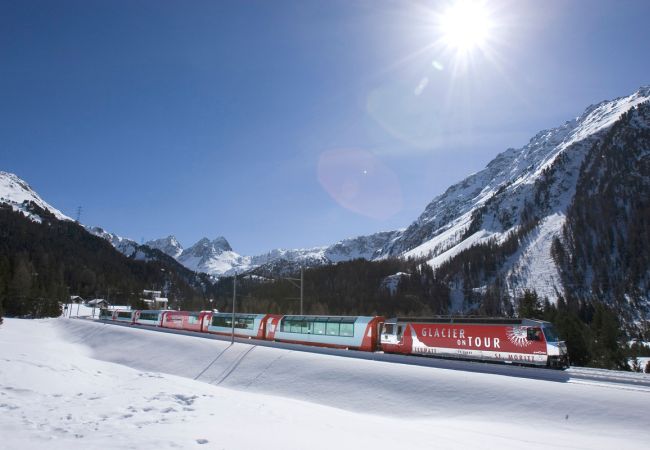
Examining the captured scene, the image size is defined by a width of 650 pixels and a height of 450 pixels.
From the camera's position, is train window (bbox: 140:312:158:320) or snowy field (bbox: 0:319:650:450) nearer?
snowy field (bbox: 0:319:650:450)

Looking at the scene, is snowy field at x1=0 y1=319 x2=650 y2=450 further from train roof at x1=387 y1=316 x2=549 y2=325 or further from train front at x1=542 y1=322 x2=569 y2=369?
train roof at x1=387 y1=316 x2=549 y2=325

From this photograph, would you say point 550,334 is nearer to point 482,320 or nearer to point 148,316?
point 482,320

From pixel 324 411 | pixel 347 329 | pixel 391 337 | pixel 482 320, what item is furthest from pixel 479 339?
pixel 324 411

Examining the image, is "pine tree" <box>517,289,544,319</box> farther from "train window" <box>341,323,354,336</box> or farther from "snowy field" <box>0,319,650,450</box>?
"snowy field" <box>0,319,650,450</box>

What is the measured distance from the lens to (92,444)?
10.8 meters

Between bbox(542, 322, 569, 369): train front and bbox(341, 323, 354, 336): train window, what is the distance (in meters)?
17.6

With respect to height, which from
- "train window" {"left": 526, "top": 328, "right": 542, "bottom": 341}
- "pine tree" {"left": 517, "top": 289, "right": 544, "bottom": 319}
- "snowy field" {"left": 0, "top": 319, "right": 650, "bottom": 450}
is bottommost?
"snowy field" {"left": 0, "top": 319, "right": 650, "bottom": 450}

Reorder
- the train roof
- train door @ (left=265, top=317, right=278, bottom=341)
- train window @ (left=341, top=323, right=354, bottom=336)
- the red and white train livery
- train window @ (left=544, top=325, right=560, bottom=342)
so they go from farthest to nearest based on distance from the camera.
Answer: train door @ (left=265, top=317, right=278, bottom=341) → train window @ (left=341, top=323, right=354, bottom=336) → the train roof → the red and white train livery → train window @ (left=544, top=325, right=560, bottom=342)

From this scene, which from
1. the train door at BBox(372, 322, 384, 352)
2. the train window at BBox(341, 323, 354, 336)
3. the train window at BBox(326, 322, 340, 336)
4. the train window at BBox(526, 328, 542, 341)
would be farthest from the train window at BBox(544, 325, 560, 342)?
the train window at BBox(326, 322, 340, 336)

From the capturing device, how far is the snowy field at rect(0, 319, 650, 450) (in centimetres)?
1275

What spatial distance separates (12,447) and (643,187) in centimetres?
24105

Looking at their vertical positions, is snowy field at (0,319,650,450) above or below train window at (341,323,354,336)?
below

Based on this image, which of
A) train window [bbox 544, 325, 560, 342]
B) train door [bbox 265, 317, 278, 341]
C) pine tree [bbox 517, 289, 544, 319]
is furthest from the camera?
pine tree [bbox 517, 289, 544, 319]

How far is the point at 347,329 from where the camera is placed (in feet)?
135
